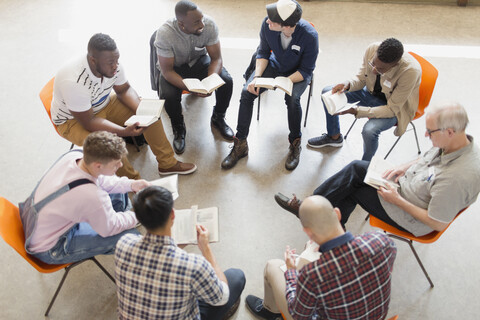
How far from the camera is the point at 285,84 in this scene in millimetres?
3350

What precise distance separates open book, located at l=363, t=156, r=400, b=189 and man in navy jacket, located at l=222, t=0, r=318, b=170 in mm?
974

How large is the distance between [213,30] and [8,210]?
231 centimetres

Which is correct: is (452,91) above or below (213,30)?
below

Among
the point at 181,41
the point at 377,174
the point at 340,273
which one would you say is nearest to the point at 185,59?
the point at 181,41

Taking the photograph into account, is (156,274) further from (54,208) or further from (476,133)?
(476,133)

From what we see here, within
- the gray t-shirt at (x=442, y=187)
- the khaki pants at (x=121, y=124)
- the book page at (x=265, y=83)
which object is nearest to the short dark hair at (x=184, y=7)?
the book page at (x=265, y=83)

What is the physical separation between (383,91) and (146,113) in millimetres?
2107

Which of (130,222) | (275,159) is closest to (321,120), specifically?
(275,159)

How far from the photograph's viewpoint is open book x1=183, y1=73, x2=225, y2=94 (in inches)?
131

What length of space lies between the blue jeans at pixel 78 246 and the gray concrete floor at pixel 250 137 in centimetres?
55

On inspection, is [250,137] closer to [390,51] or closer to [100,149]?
[390,51]

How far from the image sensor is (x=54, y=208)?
6.83ft

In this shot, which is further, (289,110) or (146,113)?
(289,110)

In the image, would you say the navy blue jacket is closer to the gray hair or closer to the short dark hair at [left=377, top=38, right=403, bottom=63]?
the short dark hair at [left=377, top=38, right=403, bottom=63]
